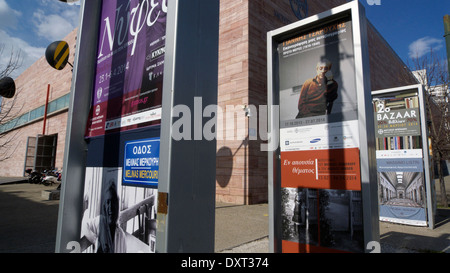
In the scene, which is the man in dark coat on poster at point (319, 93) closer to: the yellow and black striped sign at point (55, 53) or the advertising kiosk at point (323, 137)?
the advertising kiosk at point (323, 137)

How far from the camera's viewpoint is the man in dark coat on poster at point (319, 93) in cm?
272

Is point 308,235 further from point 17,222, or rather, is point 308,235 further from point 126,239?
point 17,222

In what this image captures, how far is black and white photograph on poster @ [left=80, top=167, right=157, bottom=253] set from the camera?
1795mm

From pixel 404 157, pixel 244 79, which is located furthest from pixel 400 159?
pixel 244 79

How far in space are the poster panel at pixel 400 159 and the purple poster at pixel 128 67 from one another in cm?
633

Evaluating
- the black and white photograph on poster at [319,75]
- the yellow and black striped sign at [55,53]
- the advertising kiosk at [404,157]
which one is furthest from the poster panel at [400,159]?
the yellow and black striped sign at [55,53]

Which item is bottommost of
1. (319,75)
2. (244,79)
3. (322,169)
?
(322,169)

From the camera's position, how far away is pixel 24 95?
103 feet

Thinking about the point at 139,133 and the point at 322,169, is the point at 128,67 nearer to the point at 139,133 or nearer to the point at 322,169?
the point at 139,133

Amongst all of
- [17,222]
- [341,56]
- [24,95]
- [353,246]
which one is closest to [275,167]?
[353,246]

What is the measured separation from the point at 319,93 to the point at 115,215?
2275 millimetres

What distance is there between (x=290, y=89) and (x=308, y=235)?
1618 millimetres

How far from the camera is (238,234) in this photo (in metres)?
5.03
